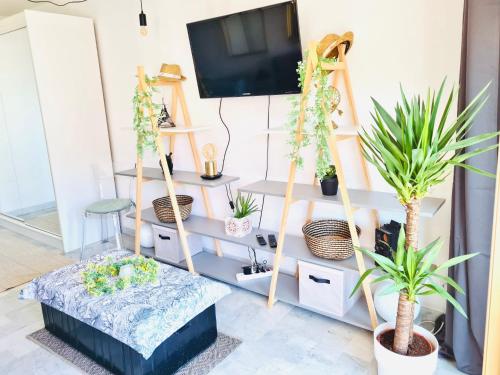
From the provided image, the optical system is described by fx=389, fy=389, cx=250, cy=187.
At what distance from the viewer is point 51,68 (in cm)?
340

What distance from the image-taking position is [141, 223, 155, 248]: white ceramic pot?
11.2 ft

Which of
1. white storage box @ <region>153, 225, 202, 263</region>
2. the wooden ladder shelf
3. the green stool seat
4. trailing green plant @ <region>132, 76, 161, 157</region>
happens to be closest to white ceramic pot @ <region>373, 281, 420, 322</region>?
the wooden ladder shelf

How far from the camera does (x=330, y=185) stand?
7.28ft

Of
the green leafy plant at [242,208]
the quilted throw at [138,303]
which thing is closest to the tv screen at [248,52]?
the green leafy plant at [242,208]

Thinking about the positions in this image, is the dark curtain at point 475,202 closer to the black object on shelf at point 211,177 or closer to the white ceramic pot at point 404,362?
the white ceramic pot at point 404,362

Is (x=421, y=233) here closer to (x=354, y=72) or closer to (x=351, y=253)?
(x=351, y=253)

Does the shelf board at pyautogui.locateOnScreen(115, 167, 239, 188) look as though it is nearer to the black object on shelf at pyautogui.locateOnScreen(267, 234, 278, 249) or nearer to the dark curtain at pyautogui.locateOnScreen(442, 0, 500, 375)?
the black object on shelf at pyautogui.locateOnScreen(267, 234, 278, 249)

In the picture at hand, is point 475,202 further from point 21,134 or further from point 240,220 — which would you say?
point 21,134

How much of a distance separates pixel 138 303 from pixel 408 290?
1.27 metres

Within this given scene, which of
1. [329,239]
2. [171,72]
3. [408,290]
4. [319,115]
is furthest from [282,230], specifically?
[171,72]

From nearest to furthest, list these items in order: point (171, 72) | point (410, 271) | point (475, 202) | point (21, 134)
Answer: point (410, 271) → point (475, 202) → point (171, 72) → point (21, 134)

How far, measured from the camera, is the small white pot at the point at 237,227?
2744 mm

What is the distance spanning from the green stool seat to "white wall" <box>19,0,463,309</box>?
0.99 ft

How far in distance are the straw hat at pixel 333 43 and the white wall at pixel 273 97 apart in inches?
4.3
